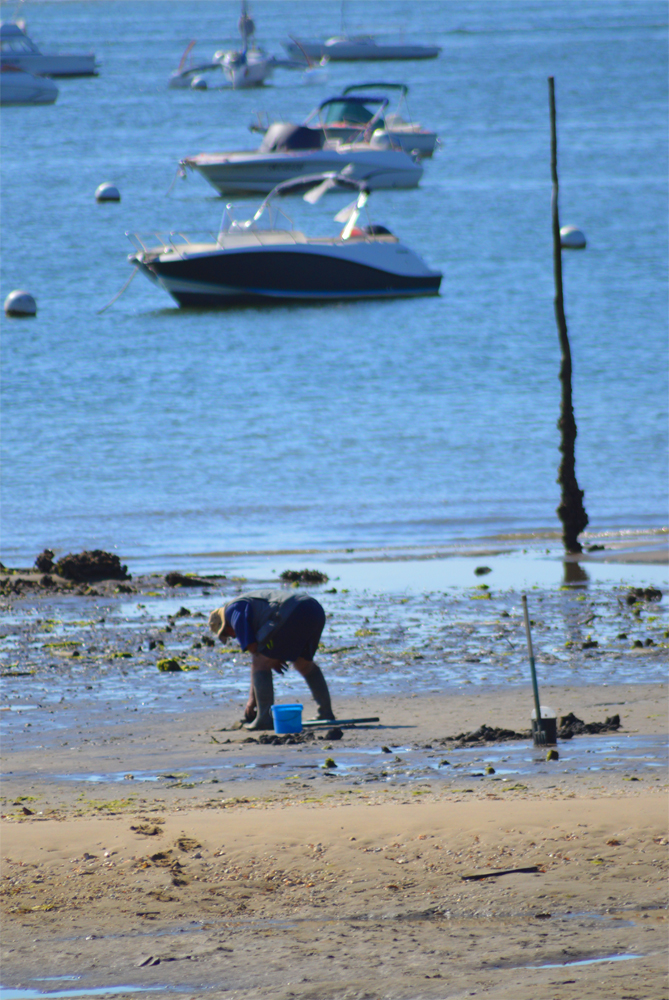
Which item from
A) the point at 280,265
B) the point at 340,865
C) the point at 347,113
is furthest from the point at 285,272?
the point at 340,865

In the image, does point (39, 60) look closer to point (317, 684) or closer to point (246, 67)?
point (246, 67)

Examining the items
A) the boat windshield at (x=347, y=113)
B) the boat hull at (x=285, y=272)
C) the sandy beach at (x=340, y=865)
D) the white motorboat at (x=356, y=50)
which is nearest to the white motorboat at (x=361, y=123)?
the boat windshield at (x=347, y=113)

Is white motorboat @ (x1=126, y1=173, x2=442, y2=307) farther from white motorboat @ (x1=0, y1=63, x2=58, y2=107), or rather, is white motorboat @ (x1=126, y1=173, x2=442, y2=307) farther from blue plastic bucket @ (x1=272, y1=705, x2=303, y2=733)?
white motorboat @ (x1=0, y1=63, x2=58, y2=107)

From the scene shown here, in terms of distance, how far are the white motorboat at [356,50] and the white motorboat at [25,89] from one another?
35.3m

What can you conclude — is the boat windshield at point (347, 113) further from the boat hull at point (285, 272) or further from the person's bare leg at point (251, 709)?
the person's bare leg at point (251, 709)

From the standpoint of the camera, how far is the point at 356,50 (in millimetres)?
137250

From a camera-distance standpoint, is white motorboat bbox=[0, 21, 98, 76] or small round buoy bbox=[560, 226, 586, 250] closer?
small round buoy bbox=[560, 226, 586, 250]

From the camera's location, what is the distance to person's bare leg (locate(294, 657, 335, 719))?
9656 mm

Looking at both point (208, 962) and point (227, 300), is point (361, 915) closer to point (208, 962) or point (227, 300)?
point (208, 962)

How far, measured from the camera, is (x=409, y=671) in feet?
36.7

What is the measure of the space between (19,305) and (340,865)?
34655mm

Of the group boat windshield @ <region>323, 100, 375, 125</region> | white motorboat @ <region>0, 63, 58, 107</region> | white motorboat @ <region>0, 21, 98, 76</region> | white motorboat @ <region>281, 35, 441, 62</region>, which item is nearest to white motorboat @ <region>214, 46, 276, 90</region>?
white motorboat @ <region>0, 21, 98, 76</region>

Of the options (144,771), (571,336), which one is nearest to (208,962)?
(144,771)

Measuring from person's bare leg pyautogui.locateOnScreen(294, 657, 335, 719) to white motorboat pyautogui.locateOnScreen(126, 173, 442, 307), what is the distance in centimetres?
2802
